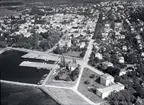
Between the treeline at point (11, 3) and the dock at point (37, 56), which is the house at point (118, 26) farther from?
the treeline at point (11, 3)

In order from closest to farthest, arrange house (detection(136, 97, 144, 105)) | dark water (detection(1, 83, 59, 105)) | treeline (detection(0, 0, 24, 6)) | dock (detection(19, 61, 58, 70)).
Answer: house (detection(136, 97, 144, 105))
dark water (detection(1, 83, 59, 105))
dock (detection(19, 61, 58, 70))
treeline (detection(0, 0, 24, 6))

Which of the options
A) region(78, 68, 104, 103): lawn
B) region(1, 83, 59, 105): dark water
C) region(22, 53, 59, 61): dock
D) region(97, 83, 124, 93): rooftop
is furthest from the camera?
region(22, 53, 59, 61): dock

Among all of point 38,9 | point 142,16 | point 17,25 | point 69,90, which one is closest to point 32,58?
point 69,90

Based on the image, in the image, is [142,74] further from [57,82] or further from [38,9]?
[38,9]

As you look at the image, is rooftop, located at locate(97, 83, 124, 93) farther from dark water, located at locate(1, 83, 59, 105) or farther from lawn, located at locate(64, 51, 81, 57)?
lawn, located at locate(64, 51, 81, 57)

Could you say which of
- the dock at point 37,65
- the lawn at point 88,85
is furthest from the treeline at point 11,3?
the lawn at point 88,85

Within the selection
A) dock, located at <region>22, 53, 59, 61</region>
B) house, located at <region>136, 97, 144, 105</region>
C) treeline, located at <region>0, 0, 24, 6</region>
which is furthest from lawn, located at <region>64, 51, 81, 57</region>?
treeline, located at <region>0, 0, 24, 6</region>

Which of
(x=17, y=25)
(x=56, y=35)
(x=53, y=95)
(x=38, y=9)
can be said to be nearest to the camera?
(x=53, y=95)
